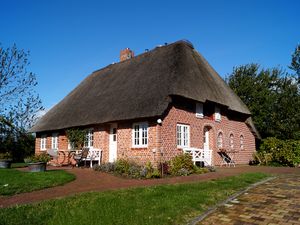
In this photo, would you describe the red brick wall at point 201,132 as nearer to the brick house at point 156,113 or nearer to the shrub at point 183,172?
the brick house at point 156,113

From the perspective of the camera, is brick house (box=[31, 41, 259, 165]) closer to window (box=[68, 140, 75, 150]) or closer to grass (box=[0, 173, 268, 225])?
window (box=[68, 140, 75, 150])

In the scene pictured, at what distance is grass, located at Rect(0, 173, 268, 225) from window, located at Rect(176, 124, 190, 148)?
7390 millimetres

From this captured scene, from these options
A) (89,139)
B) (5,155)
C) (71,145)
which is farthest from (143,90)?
(5,155)

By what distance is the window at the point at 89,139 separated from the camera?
19422 millimetres

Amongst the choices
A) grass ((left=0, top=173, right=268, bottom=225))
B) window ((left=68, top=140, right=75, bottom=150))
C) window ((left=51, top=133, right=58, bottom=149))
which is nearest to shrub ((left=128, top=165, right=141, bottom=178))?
grass ((left=0, top=173, right=268, bottom=225))

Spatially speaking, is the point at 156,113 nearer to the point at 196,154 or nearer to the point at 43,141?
the point at 196,154

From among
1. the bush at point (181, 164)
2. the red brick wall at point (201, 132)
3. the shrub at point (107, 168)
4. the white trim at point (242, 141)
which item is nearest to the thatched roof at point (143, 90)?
the red brick wall at point (201, 132)

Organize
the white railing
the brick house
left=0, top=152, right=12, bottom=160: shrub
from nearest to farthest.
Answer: the brick house → the white railing → left=0, top=152, right=12, bottom=160: shrub

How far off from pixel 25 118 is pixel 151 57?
16.9 m

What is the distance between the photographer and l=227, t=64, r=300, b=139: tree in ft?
79.3

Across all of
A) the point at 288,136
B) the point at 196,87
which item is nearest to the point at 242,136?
the point at 288,136

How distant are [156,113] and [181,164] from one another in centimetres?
275

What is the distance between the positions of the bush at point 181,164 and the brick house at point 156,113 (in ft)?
2.73

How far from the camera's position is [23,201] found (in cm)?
816
